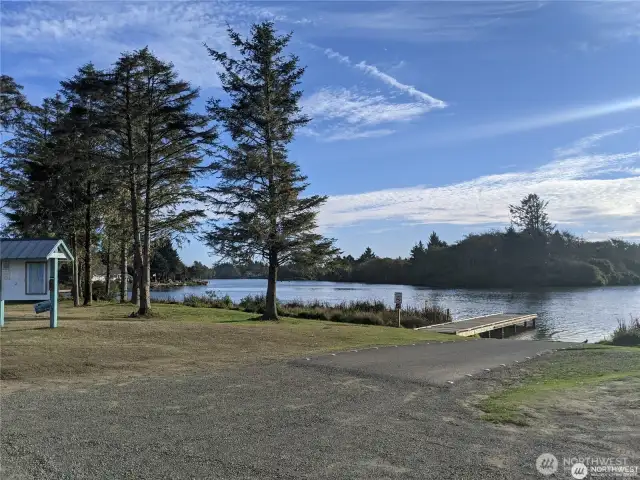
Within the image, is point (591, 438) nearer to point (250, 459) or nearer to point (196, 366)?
point (250, 459)

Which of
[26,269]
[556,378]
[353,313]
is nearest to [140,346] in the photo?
[26,269]

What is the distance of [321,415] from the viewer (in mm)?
6664

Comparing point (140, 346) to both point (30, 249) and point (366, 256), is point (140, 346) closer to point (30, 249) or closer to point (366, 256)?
point (30, 249)

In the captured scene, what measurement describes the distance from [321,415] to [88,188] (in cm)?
2501

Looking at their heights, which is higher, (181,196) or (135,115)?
(135,115)

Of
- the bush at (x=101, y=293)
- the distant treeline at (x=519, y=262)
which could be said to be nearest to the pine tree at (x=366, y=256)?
the distant treeline at (x=519, y=262)

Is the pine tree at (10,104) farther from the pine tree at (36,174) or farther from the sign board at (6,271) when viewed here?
the sign board at (6,271)

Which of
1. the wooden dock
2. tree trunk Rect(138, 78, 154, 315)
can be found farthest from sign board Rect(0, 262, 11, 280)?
the wooden dock

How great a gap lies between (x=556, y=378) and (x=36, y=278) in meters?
13.0

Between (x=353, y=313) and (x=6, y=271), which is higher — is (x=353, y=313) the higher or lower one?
the lower one

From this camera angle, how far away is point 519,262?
335ft

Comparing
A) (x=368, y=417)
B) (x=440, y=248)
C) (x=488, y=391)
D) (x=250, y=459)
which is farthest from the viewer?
(x=440, y=248)

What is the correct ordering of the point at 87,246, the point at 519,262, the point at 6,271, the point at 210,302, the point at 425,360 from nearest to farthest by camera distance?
the point at 425,360 → the point at 6,271 → the point at 87,246 → the point at 210,302 → the point at 519,262

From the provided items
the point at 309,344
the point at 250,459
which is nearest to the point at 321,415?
the point at 250,459
